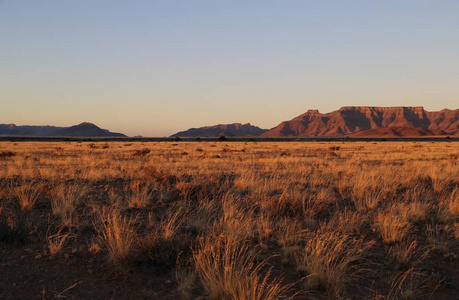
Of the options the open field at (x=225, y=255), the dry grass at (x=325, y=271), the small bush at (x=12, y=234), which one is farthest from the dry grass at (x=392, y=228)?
the small bush at (x=12, y=234)

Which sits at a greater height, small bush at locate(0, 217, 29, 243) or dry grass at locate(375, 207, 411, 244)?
small bush at locate(0, 217, 29, 243)

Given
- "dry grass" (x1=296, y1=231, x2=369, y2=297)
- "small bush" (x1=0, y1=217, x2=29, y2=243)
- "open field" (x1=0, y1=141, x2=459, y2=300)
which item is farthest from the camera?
"small bush" (x1=0, y1=217, x2=29, y2=243)

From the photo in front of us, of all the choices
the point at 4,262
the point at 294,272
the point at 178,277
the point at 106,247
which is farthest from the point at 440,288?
the point at 4,262

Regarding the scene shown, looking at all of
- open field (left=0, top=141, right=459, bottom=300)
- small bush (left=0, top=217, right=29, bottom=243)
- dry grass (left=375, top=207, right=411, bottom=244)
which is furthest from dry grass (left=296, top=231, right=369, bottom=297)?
small bush (left=0, top=217, right=29, bottom=243)

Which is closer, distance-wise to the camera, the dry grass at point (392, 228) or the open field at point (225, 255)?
the open field at point (225, 255)

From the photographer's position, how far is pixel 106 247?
5809mm

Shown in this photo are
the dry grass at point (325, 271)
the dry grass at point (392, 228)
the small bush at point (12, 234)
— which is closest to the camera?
the dry grass at point (325, 271)

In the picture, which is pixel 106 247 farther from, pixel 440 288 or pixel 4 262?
pixel 440 288

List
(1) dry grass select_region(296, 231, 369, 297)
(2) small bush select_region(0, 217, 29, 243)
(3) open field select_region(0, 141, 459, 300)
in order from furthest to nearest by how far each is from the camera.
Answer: (2) small bush select_region(0, 217, 29, 243) < (1) dry grass select_region(296, 231, 369, 297) < (3) open field select_region(0, 141, 459, 300)

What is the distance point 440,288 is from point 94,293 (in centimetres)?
434

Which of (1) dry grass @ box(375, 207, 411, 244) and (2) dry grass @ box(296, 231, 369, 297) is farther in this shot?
(1) dry grass @ box(375, 207, 411, 244)

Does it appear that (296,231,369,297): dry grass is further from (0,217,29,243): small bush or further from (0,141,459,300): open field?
(0,217,29,243): small bush

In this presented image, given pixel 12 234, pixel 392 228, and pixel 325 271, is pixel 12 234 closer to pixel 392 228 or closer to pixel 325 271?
pixel 325 271

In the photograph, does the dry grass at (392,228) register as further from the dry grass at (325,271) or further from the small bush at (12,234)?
the small bush at (12,234)
